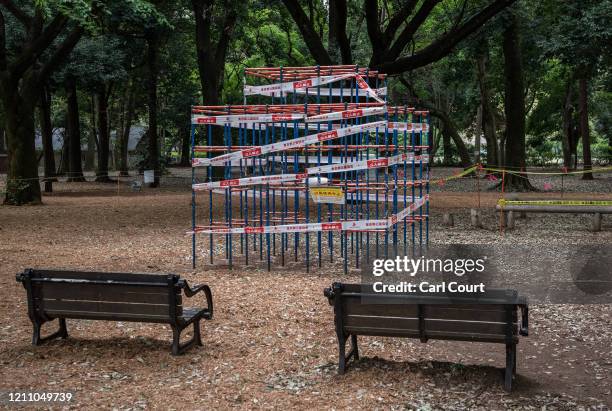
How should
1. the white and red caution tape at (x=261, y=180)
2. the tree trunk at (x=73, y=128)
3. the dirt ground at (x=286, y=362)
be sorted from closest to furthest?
the dirt ground at (x=286, y=362) < the white and red caution tape at (x=261, y=180) < the tree trunk at (x=73, y=128)

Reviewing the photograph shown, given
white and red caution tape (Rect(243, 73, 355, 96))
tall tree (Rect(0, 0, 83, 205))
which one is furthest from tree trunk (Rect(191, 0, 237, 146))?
white and red caution tape (Rect(243, 73, 355, 96))

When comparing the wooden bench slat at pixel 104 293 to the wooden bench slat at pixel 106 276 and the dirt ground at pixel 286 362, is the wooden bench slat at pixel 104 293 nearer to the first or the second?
the wooden bench slat at pixel 106 276

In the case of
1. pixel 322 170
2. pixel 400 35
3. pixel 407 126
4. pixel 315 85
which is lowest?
pixel 322 170

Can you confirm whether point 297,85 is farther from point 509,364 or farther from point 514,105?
point 514,105

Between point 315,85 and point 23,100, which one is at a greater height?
point 23,100

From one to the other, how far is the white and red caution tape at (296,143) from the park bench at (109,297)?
3.65m

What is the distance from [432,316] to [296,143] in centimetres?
455

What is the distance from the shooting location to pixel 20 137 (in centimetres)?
1977

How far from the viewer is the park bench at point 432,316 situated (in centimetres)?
484

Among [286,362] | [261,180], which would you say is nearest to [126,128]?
[261,180]

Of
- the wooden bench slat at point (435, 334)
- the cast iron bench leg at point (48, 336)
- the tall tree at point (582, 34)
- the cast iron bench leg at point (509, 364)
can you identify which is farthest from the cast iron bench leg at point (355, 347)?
the tall tree at point (582, 34)

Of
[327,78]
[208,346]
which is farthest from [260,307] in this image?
[327,78]

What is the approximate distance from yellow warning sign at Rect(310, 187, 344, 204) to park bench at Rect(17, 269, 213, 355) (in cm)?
351

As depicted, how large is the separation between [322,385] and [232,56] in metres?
30.9
